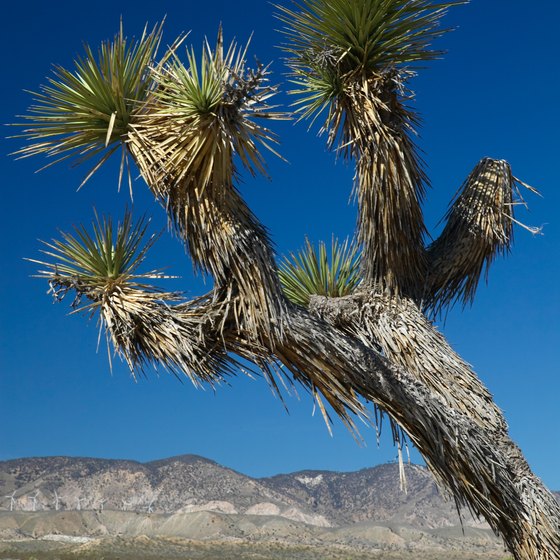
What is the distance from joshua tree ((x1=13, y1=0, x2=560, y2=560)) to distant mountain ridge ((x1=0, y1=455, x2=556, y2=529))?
73727mm

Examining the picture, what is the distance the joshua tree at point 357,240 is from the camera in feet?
23.2

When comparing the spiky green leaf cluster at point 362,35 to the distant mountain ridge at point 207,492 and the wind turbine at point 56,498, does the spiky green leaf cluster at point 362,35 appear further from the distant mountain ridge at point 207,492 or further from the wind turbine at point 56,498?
the wind turbine at point 56,498

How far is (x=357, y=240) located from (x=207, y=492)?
8210 centimetres

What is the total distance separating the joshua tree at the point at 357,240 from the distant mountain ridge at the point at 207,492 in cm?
7373

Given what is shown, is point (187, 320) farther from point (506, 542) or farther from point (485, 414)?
point (506, 542)

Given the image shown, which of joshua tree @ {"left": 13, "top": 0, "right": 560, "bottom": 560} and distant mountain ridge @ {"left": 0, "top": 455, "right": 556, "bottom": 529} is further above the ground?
distant mountain ridge @ {"left": 0, "top": 455, "right": 556, "bottom": 529}

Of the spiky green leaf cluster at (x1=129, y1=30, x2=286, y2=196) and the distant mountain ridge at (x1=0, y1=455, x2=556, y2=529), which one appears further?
the distant mountain ridge at (x1=0, y1=455, x2=556, y2=529)

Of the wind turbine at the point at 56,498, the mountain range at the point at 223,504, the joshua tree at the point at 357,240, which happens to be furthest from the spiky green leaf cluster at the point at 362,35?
the wind turbine at the point at 56,498

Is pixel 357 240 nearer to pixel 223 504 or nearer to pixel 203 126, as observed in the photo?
pixel 203 126

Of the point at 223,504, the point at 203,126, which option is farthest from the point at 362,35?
the point at 223,504

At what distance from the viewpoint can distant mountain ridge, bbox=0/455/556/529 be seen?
8319 cm

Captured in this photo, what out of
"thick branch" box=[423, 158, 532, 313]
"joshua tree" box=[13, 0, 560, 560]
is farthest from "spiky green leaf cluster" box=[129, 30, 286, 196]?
"thick branch" box=[423, 158, 532, 313]

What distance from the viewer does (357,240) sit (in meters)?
8.47

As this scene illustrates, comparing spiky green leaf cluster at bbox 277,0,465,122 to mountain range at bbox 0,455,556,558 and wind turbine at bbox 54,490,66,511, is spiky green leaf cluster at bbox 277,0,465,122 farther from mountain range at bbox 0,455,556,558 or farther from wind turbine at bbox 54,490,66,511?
wind turbine at bbox 54,490,66,511
